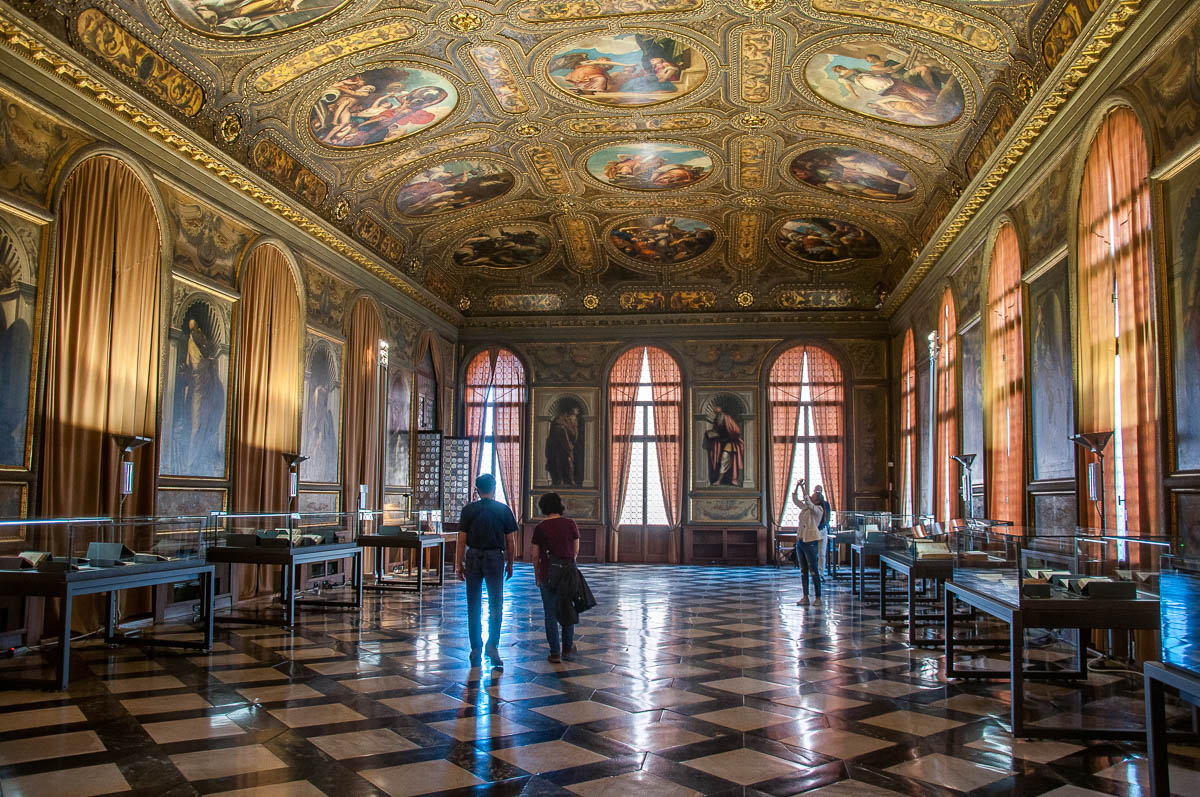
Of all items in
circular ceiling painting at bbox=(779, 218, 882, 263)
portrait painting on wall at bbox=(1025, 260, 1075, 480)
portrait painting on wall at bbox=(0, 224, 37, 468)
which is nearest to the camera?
portrait painting on wall at bbox=(0, 224, 37, 468)

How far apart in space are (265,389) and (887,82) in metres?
10.1

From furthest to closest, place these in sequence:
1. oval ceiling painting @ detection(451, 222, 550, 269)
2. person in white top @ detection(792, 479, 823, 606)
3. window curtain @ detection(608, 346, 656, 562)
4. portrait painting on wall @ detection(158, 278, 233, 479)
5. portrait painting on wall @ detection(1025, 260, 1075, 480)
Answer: window curtain @ detection(608, 346, 656, 562) < oval ceiling painting @ detection(451, 222, 550, 269) < person in white top @ detection(792, 479, 823, 606) < portrait painting on wall @ detection(158, 278, 233, 479) < portrait painting on wall @ detection(1025, 260, 1075, 480)

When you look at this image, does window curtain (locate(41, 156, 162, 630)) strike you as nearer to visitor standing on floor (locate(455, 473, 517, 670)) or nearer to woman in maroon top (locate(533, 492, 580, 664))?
visitor standing on floor (locate(455, 473, 517, 670))

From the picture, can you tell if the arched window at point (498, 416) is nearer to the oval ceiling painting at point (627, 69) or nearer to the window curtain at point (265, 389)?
the window curtain at point (265, 389)

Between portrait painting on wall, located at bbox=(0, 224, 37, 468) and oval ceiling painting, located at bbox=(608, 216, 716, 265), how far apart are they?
12917 millimetres

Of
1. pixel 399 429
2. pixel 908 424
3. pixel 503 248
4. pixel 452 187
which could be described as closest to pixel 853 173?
pixel 908 424

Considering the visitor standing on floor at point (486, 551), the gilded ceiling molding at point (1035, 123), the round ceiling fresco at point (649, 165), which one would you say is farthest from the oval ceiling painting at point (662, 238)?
the visitor standing on floor at point (486, 551)

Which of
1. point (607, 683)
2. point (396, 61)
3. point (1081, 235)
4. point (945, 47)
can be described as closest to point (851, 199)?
point (945, 47)

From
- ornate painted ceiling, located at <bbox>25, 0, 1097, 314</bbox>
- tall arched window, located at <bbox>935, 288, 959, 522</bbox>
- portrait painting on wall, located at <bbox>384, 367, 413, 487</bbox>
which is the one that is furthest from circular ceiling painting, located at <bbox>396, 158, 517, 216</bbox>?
tall arched window, located at <bbox>935, 288, 959, 522</bbox>

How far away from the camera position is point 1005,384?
41.8 feet

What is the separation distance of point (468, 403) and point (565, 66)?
40.3 ft

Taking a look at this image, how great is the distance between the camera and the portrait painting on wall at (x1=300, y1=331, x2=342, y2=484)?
1527 centimetres

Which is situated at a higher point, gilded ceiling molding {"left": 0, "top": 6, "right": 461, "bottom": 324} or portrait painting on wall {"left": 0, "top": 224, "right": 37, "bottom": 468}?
gilded ceiling molding {"left": 0, "top": 6, "right": 461, "bottom": 324}

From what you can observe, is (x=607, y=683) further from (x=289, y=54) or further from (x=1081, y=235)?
(x=289, y=54)
